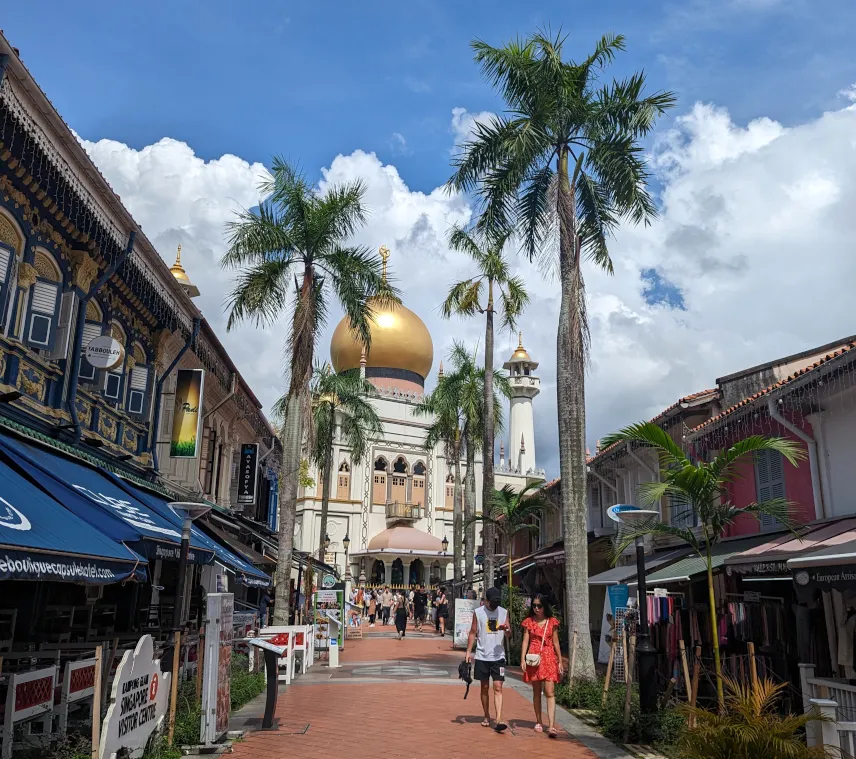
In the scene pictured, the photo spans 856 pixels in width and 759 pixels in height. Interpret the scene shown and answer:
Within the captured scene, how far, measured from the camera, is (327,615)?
792 inches

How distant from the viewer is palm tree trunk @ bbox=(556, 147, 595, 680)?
44.3 ft

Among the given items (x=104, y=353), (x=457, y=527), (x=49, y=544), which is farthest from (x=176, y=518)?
(x=457, y=527)

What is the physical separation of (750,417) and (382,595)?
3114 centimetres

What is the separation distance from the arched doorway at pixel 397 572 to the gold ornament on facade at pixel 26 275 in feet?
131

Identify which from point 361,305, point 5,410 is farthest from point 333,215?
point 5,410

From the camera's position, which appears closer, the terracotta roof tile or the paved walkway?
the paved walkway

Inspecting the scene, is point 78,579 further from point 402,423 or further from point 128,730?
point 402,423

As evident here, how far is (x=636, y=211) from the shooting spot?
1591cm

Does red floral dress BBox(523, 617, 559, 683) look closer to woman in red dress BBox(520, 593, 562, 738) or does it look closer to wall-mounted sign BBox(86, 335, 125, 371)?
woman in red dress BBox(520, 593, 562, 738)

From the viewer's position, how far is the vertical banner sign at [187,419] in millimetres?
16266

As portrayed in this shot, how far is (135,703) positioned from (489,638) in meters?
4.49

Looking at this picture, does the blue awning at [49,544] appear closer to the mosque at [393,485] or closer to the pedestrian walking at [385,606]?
the pedestrian walking at [385,606]

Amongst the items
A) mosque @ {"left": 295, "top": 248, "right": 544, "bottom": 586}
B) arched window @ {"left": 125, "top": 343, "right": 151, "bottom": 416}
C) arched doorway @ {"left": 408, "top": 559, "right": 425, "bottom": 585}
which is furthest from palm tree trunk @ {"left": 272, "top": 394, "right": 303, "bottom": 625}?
arched doorway @ {"left": 408, "top": 559, "right": 425, "bottom": 585}

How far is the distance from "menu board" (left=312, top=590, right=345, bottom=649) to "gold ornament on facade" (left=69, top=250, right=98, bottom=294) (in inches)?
403
